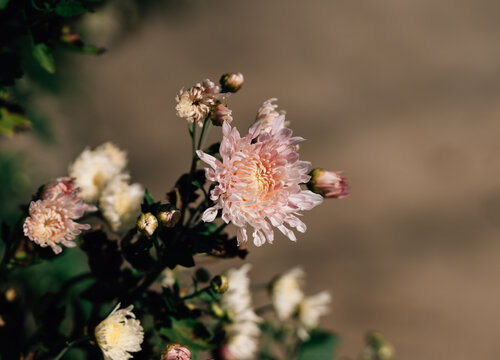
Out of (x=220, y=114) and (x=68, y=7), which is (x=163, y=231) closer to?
(x=220, y=114)

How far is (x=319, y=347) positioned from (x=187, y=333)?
0.59 meters

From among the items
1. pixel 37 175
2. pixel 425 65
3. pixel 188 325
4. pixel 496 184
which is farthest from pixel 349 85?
pixel 188 325

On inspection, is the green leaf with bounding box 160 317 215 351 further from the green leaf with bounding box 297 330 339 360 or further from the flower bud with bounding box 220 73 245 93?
the green leaf with bounding box 297 330 339 360

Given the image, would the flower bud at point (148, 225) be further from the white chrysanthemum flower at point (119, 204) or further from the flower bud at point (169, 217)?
the white chrysanthemum flower at point (119, 204)

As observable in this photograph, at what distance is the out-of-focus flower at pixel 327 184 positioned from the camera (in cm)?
76

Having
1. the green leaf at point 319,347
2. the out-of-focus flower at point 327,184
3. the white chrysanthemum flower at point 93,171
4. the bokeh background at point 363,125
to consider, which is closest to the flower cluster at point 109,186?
the white chrysanthemum flower at point 93,171

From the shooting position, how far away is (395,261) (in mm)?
3389

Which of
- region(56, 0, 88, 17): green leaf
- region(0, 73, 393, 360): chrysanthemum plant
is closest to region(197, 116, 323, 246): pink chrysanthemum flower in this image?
region(0, 73, 393, 360): chrysanthemum plant

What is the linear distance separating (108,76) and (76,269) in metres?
2.68

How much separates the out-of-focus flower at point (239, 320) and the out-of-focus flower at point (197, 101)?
449 millimetres

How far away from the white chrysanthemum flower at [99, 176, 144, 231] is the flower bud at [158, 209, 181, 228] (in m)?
0.22

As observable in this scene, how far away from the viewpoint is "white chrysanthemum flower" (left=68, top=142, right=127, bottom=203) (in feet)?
3.13

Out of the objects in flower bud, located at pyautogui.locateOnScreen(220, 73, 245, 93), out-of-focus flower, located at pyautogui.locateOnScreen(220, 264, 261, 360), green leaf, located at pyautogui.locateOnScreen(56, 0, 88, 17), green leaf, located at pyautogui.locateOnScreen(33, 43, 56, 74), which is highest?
green leaf, located at pyautogui.locateOnScreen(56, 0, 88, 17)

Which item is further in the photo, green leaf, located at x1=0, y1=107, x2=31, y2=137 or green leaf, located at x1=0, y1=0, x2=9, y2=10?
green leaf, located at x1=0, y1=107, x2=31, y2=137
